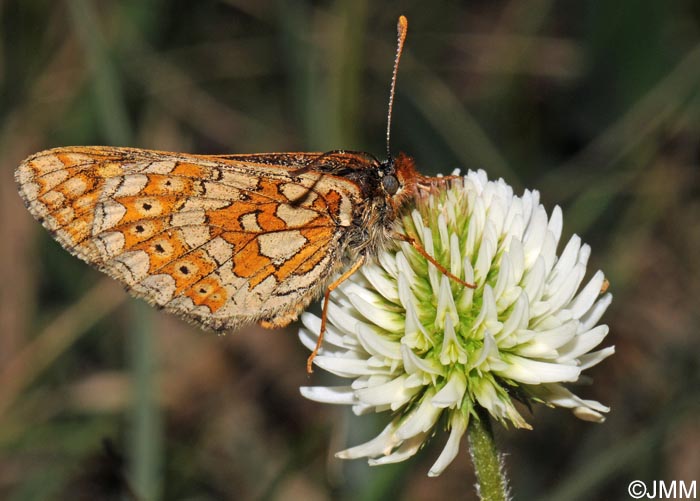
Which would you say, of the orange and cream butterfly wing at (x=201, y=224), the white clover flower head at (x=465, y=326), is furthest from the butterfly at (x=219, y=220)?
the white clover flower head at (x=465, y=326)

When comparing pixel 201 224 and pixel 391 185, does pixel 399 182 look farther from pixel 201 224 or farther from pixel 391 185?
pixel 201 224

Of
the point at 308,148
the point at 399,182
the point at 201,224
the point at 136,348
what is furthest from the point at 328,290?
the point at 308,148

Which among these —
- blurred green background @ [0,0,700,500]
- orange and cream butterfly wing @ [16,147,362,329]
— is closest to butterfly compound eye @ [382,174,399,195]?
orange and cream butterfly wing @ [16,147,362,329]

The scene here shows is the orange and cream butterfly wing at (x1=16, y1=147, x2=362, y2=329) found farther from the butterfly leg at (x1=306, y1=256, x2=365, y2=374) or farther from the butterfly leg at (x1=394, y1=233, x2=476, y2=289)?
the butterfly leg at (x1=394, y1=233, x2=476, y2=289)

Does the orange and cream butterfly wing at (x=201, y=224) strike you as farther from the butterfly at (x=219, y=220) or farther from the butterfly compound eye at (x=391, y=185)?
the butterfly compound eye at (x=391, y=185)

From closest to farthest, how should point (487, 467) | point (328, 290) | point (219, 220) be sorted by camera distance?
1. point (487, 467)
2. point (328, 290)
3. point (219, 220)

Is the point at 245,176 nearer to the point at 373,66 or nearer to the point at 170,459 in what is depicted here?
the point at 170,459
